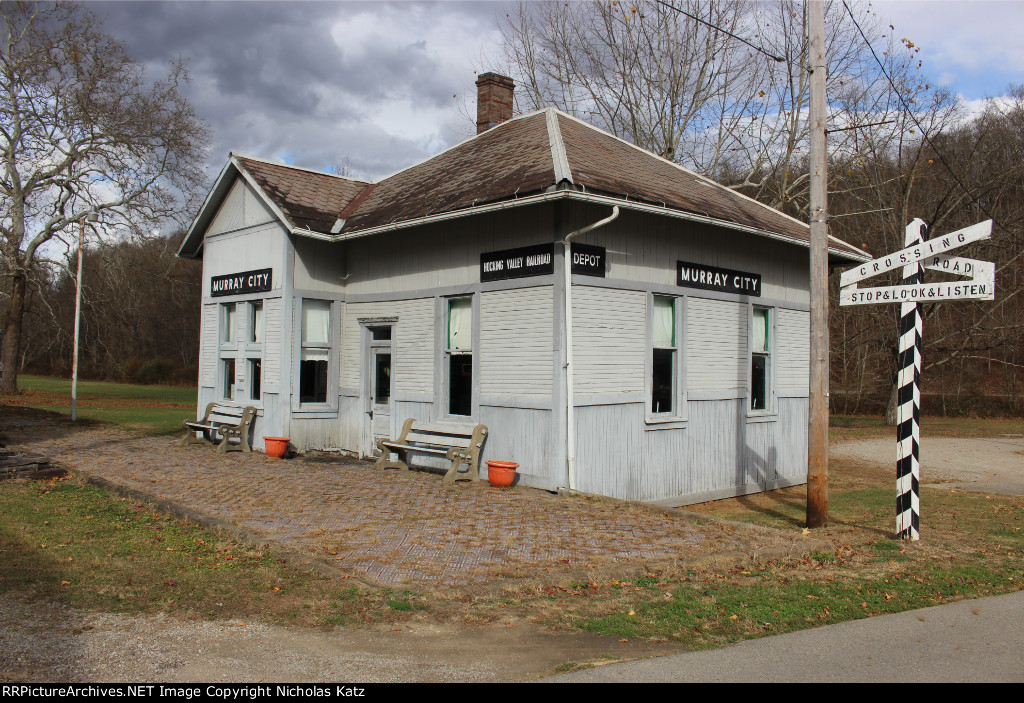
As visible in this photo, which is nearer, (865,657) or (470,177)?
(865,657)

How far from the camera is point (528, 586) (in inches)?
265

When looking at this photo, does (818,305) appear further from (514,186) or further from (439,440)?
(439,440)

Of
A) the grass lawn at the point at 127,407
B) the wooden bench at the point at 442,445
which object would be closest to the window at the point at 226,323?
the grass lawn at the point at 127,407

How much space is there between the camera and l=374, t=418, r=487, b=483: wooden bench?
11.9 m

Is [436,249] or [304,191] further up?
[304,191]

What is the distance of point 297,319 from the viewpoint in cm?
1480

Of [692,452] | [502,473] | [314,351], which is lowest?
[502,473]

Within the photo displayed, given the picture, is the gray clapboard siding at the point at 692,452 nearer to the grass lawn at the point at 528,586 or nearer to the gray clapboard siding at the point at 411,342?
the grass lawn at the point at 528,586

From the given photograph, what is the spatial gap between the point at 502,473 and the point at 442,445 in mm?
1613

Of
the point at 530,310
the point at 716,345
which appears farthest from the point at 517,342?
the point at 716,345

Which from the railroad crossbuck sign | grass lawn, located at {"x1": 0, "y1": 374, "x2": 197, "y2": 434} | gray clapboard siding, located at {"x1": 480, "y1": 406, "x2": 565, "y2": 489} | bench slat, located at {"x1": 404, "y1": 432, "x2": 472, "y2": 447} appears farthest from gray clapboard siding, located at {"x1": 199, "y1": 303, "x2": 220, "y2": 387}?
the railroad crossbuck sign

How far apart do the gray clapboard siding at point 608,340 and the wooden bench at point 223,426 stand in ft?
24.0

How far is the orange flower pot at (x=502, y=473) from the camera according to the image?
36.8ft

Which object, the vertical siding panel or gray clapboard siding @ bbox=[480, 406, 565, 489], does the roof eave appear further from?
gray clapboard siding @ bbox=[480, 406, 565, 489]
